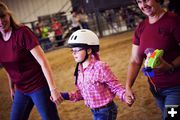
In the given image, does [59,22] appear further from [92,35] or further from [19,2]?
[92,35]

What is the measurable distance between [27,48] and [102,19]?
13.5 meters

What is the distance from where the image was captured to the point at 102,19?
15914 mm

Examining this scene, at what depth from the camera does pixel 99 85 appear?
2383 mm

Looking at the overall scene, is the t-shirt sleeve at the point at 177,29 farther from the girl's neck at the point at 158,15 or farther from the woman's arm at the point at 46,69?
the woman's arm at the point at 46,69

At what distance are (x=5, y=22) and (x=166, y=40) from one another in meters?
1.40

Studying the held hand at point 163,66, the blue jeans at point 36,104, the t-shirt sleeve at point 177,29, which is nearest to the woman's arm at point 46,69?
the blue jeans at point 36,104

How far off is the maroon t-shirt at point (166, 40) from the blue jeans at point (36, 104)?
100 centimetres

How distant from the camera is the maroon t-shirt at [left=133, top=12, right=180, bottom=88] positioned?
2.13 meters

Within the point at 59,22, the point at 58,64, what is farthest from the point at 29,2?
the point at 58,64

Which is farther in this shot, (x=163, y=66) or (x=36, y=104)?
(x=36, y=104)

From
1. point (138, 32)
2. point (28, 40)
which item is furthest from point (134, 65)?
point (28, 40)

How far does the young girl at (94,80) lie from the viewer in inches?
92.9

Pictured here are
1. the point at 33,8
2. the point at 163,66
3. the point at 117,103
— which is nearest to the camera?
the point at 163,66

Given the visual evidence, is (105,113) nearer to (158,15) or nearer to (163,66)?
(163,66)
